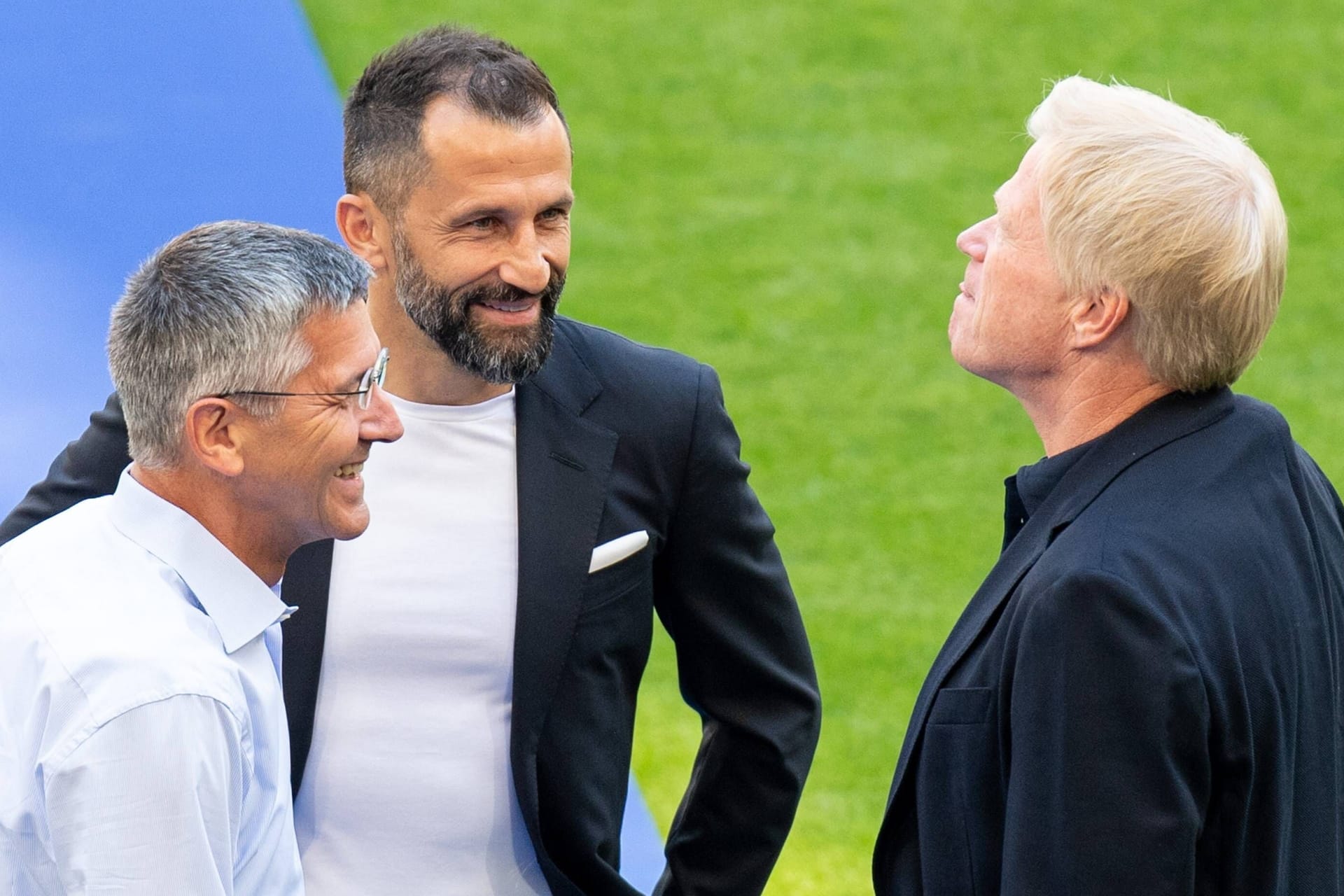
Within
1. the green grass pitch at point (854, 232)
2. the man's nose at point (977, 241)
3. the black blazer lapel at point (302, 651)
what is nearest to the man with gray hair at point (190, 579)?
the black blazer lapel at point (302, 651)

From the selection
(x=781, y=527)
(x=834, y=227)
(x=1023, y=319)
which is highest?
(x=834, y=227)

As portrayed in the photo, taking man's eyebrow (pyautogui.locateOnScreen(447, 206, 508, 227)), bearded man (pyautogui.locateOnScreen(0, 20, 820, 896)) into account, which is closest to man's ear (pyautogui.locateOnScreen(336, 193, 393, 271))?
bearded man (pyautogui.locateOnScreen(0, 20, 820, 896))

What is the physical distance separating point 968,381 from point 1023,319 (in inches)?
218

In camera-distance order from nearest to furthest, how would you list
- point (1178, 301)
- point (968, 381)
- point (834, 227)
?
point (1178, 301), point (968, 381), point (834, 227)

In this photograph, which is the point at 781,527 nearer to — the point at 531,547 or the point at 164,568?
the point at 531,547

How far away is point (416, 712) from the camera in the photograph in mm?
2604

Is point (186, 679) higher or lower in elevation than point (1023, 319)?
lower

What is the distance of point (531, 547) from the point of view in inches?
106

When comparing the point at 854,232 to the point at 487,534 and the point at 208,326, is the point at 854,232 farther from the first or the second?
the point at 208,326

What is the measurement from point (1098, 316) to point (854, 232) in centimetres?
638

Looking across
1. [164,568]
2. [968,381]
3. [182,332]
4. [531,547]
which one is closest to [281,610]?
[164,568]

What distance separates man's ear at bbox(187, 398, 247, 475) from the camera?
2.03 metres

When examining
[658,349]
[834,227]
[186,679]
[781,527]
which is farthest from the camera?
[834,227]

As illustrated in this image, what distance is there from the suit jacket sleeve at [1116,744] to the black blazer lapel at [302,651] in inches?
43.9
